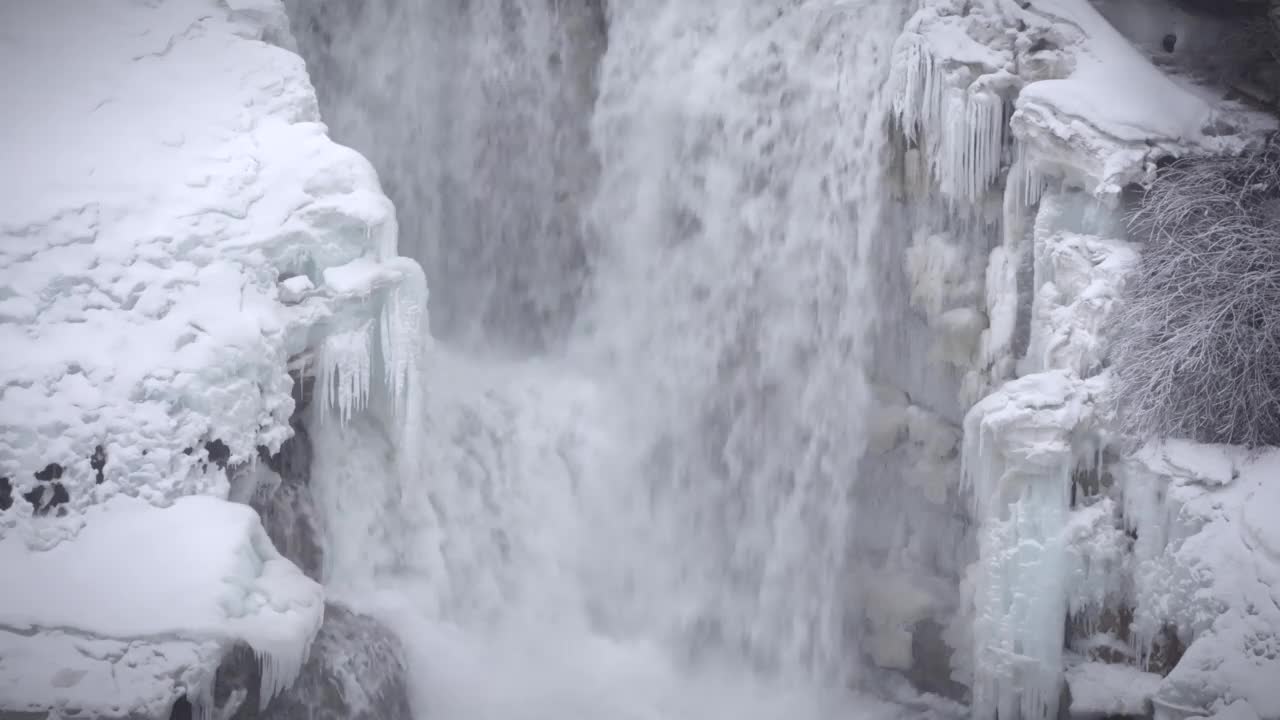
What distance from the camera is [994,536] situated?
365 inches

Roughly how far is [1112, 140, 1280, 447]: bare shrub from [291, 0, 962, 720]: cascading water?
2.91 meters

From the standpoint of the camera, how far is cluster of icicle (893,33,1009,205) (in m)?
10.3

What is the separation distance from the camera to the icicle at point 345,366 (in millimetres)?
9414

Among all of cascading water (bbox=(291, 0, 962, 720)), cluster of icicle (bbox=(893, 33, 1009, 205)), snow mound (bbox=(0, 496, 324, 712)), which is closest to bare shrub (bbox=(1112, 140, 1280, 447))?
cluster of icicle (bbox=(893, 33, 1009, 205))

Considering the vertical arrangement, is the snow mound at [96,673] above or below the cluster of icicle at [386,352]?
below

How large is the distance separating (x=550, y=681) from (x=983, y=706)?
12.2 feet

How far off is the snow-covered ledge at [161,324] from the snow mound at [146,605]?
0.6 inches

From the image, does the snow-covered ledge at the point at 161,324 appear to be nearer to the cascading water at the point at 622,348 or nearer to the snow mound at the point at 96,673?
the snow mound at the point at 96,673

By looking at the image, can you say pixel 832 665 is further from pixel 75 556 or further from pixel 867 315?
pixel 75 556

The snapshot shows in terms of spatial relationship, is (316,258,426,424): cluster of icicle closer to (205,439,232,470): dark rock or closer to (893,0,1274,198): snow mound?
(205,439,232,470): dark rock

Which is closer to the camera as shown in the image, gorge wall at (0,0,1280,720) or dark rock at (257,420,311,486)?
gorge wall at (0,0,1280,720)

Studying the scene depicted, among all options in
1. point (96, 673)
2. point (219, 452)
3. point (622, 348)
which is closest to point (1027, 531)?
point (622, 348)

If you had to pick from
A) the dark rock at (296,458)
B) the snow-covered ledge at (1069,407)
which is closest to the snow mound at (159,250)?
the dark rock at (296,458)

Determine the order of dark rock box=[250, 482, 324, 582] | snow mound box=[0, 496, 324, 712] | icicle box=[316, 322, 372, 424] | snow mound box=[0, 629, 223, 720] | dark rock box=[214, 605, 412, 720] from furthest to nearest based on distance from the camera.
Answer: dark rock box=[250, 482, 324, 582], icicle box=[316, 322, 372, 424], dark rock box=[214, 605, 412, 720], snow mound box=[0, 496, 324, 712], snow mound box=[0, 629, 223, 720]
